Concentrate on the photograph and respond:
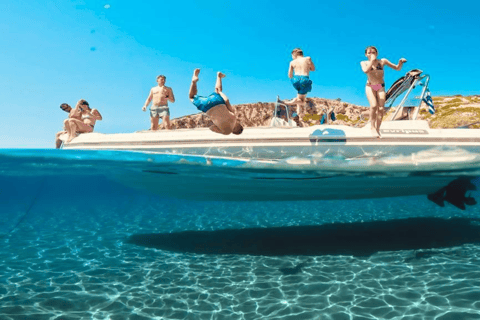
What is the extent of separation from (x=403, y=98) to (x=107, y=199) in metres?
27.8

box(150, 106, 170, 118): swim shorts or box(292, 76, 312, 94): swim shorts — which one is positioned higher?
box(292, 76, 312, 94): swim shorts

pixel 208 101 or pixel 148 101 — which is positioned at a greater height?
pixel 148 101

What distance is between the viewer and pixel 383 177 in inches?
387

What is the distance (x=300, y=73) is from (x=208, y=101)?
3306 mm

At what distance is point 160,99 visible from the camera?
943 cm

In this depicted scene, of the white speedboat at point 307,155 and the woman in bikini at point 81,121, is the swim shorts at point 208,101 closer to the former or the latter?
the white speedboat at point 307,155

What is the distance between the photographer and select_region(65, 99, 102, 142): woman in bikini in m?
10.1

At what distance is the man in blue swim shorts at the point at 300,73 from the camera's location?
851 centimetres

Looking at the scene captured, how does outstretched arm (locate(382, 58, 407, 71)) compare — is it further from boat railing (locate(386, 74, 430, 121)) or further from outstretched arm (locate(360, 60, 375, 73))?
boat railing (locate(386, 74, 430, 121))

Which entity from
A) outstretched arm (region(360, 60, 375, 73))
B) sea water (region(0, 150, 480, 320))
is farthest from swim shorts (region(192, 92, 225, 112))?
Answer: outstretched arm (region(360, 60, 375, 73))

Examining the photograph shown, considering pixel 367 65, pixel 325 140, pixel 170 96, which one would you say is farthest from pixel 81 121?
pixel 367 65

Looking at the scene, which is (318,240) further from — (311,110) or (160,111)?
(311,110)

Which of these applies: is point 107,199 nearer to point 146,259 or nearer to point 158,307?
point 146,259

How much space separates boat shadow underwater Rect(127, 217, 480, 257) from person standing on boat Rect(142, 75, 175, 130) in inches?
145
